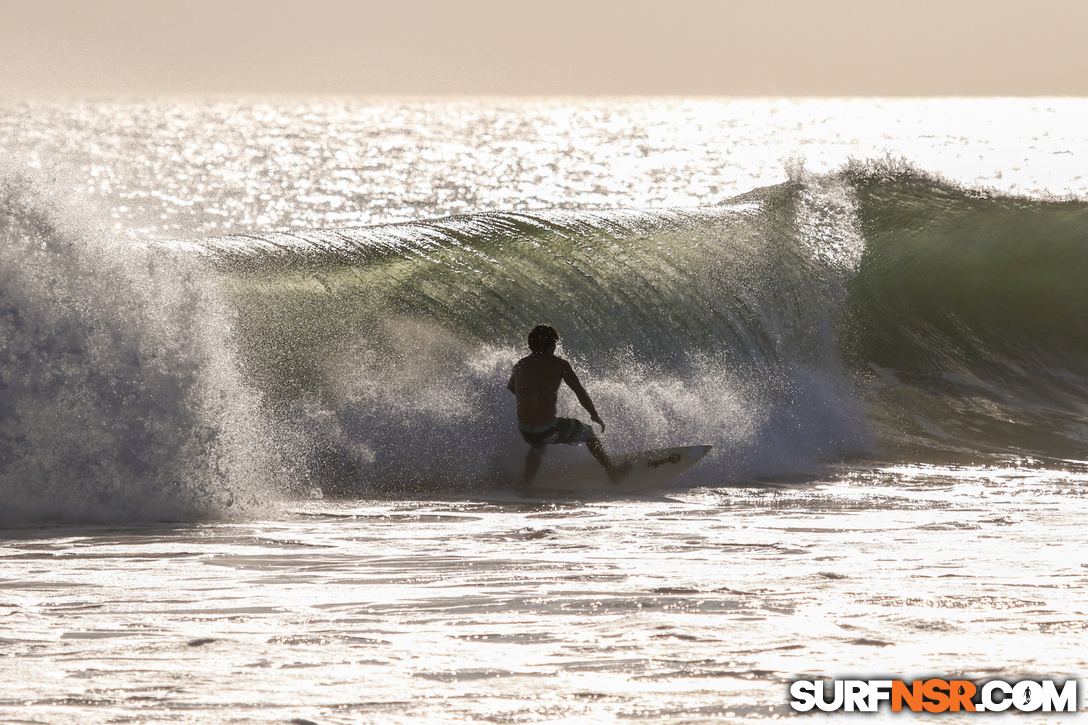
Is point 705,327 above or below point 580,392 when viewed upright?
above

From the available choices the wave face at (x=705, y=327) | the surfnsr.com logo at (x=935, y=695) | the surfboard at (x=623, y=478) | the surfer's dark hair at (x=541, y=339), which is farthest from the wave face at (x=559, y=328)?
the surfnsr.com logo at (x=935, y=695)

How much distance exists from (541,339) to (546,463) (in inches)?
36.2

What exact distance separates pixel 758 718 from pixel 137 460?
215 inches

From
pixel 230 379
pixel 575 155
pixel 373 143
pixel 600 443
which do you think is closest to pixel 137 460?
pixel 230 379

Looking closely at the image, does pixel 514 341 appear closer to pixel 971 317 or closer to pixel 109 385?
pixel 109 385

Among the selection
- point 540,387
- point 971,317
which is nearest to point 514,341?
point 540,387

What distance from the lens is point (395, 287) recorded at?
13.2 metres

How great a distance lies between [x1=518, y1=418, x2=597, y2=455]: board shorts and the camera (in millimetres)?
9570

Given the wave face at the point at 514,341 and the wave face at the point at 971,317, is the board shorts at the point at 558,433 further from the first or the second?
the wave face at the point at 971,317

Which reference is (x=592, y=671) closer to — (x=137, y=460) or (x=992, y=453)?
(x=137, y=460)

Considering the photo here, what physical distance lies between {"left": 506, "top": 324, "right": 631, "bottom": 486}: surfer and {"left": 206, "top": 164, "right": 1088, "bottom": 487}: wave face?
35cm

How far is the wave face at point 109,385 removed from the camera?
26.7ft

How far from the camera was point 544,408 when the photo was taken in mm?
9672

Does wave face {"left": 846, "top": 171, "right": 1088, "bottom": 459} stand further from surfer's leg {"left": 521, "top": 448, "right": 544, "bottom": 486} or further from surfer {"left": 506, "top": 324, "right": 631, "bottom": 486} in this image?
surfer's leg {"left": 521, "top": 448, "right": 544, "bottom": 486}
